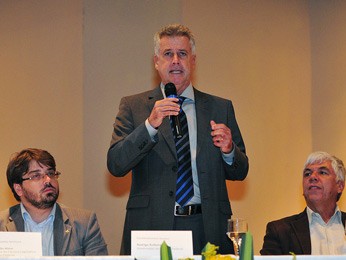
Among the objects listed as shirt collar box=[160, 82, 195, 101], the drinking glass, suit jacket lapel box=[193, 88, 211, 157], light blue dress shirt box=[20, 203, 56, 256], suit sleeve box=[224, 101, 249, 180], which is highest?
shirt collar box=[160, 82, 195, 101]

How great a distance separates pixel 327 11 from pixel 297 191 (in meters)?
1.44

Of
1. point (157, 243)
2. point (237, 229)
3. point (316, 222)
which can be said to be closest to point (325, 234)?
point (316, 222)

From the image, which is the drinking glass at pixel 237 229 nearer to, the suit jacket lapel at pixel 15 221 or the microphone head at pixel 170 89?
the microphone head at pixel 170 89

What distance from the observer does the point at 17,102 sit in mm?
5129

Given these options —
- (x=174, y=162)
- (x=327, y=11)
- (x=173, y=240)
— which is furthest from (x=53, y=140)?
(x=173, y=240)

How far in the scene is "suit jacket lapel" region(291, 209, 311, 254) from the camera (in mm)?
3996

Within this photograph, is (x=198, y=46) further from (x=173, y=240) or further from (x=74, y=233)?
(x=173, y=240)

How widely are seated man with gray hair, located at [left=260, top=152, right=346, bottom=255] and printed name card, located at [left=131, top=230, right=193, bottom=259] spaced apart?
1764 mm

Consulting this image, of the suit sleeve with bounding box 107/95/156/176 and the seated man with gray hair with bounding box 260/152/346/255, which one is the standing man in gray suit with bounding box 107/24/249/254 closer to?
the suit sleeve with bounding box 107/95/156/176

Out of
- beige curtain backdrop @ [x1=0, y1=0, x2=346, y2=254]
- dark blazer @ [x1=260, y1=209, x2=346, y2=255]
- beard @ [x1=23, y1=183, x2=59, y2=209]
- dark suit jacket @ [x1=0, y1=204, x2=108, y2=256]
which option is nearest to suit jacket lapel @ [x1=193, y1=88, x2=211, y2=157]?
dark suit jacket @ [x1=0, y1=204, x2=108, y2=256]

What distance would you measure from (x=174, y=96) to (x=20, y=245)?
1028mm

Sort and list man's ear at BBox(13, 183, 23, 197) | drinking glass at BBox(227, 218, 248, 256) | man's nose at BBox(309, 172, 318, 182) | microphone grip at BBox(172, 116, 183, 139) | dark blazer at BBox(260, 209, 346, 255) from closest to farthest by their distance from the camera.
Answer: drinking glass at BBox(227, 218, 248, 256), microphone grip at BBox(172, 116, 183, 139), man's ear at BBox(13, 183, 23, 197), dark blazer at BBox(260, 209, 346, 255), man's nose at BBox(309, 172, 318, 182)

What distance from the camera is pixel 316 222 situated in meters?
4.17

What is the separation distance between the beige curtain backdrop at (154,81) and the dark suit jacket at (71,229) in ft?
4.47
